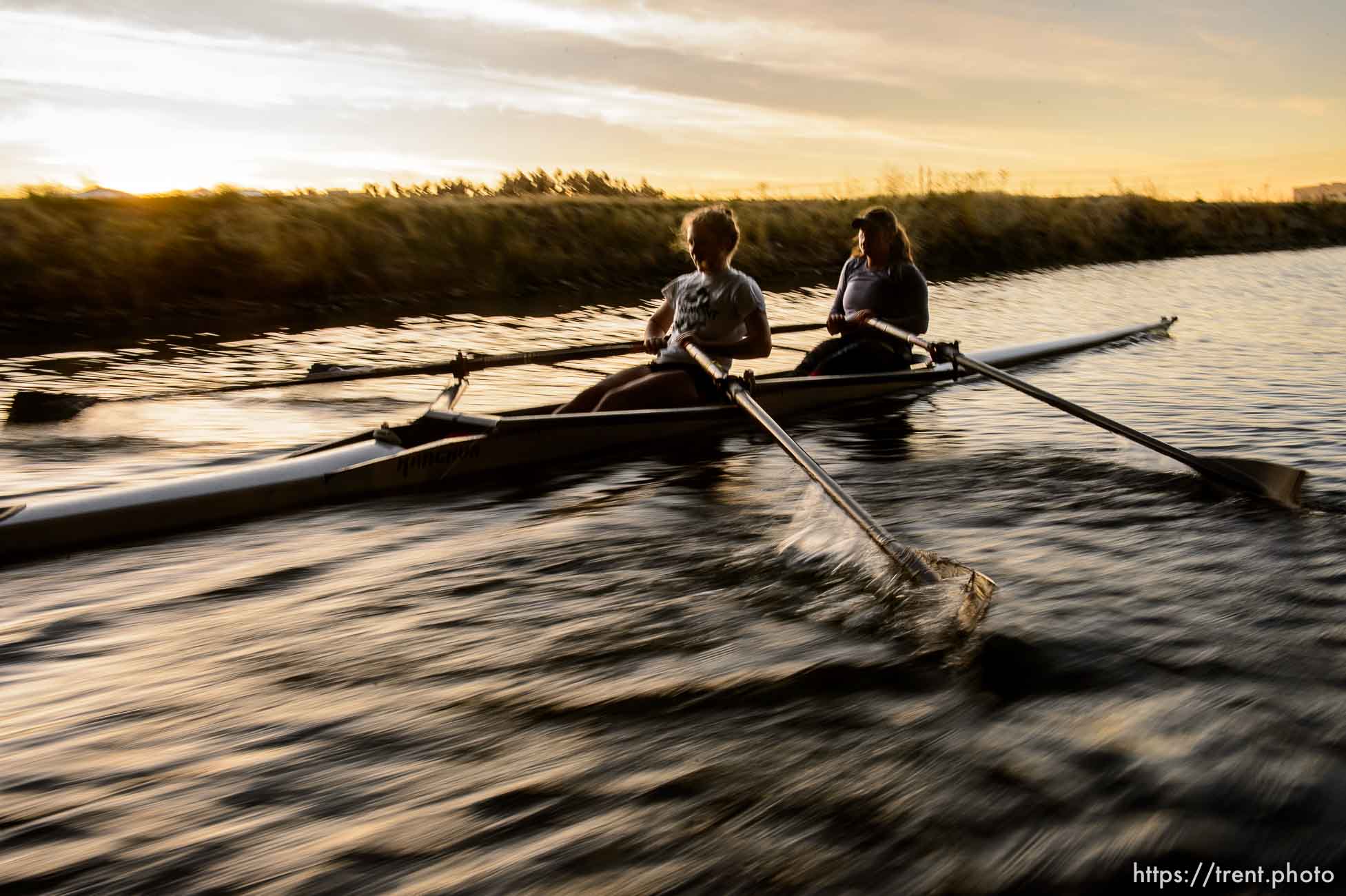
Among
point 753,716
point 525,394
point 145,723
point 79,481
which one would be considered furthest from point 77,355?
point 753,716

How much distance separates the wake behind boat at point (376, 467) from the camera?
4.11m

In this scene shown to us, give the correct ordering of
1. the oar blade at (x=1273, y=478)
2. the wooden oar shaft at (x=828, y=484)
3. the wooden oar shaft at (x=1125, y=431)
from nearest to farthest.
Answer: the wooden oar shaft at (x=828, y=484)
the oar blade at (x=1273, y=478)
the wooden oar shaft at (x=1125, y=431)

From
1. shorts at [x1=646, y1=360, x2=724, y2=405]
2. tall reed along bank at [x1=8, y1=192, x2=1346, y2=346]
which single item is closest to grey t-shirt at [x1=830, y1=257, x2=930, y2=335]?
shorts at [x1=646, y1=360, x2=724, y2=405]

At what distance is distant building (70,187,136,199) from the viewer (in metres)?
14.5

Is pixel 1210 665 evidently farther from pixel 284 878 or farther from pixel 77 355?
pixel 77 355

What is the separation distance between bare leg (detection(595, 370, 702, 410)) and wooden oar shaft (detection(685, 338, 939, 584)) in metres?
0.27

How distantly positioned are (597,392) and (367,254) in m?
10.9

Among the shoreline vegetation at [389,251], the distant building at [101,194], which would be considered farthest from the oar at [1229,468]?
the distant building at [101,194]

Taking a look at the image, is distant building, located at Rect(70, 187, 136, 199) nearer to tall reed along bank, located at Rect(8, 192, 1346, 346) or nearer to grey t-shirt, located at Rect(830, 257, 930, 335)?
tall reed along bank, located at Rect(8, 192, 1346, 346)

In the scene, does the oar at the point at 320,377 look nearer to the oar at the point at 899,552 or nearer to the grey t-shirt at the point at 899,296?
the oar at the point at 899,552

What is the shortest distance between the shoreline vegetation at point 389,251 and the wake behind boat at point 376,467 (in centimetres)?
750

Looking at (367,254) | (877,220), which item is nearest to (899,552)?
(877,220)

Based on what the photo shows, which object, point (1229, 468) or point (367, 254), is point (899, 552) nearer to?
point (1229, 468)

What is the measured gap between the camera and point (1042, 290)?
1895 centimetres
